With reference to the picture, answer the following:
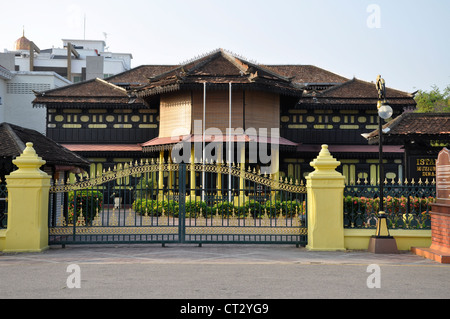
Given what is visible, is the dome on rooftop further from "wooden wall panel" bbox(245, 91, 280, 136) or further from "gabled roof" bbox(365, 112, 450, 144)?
"gabled roof" bbox(365, 112, 450, 144)

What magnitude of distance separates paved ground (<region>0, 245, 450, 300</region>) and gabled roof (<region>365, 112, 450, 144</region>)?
18.0 feet

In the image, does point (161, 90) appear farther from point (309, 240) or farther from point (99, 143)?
point (309, 240)

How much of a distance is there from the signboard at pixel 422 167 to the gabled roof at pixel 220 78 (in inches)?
429

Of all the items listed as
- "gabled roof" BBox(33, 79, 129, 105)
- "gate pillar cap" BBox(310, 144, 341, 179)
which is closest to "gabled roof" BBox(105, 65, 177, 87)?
"gabled roof" BBox(33, 79, 129, 105)

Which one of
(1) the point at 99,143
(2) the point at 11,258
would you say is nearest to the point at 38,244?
(2) the point at 11,258

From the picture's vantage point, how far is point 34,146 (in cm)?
1534

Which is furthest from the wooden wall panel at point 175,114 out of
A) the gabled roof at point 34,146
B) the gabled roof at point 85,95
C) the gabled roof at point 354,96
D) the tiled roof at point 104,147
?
the gabled roof at point 34,146

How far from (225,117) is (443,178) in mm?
16196

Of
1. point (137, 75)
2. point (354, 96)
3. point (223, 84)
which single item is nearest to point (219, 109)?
point (223, 84)

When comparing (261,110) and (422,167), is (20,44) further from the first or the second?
(422,167)

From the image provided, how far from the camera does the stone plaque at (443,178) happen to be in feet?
36.0

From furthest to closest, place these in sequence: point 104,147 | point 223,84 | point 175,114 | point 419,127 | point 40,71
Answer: point 40,71 < point 104,147 < point 175,114 < point 223,84 < point 419,127

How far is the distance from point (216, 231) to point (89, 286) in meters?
5.23

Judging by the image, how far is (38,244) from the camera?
1181cm
